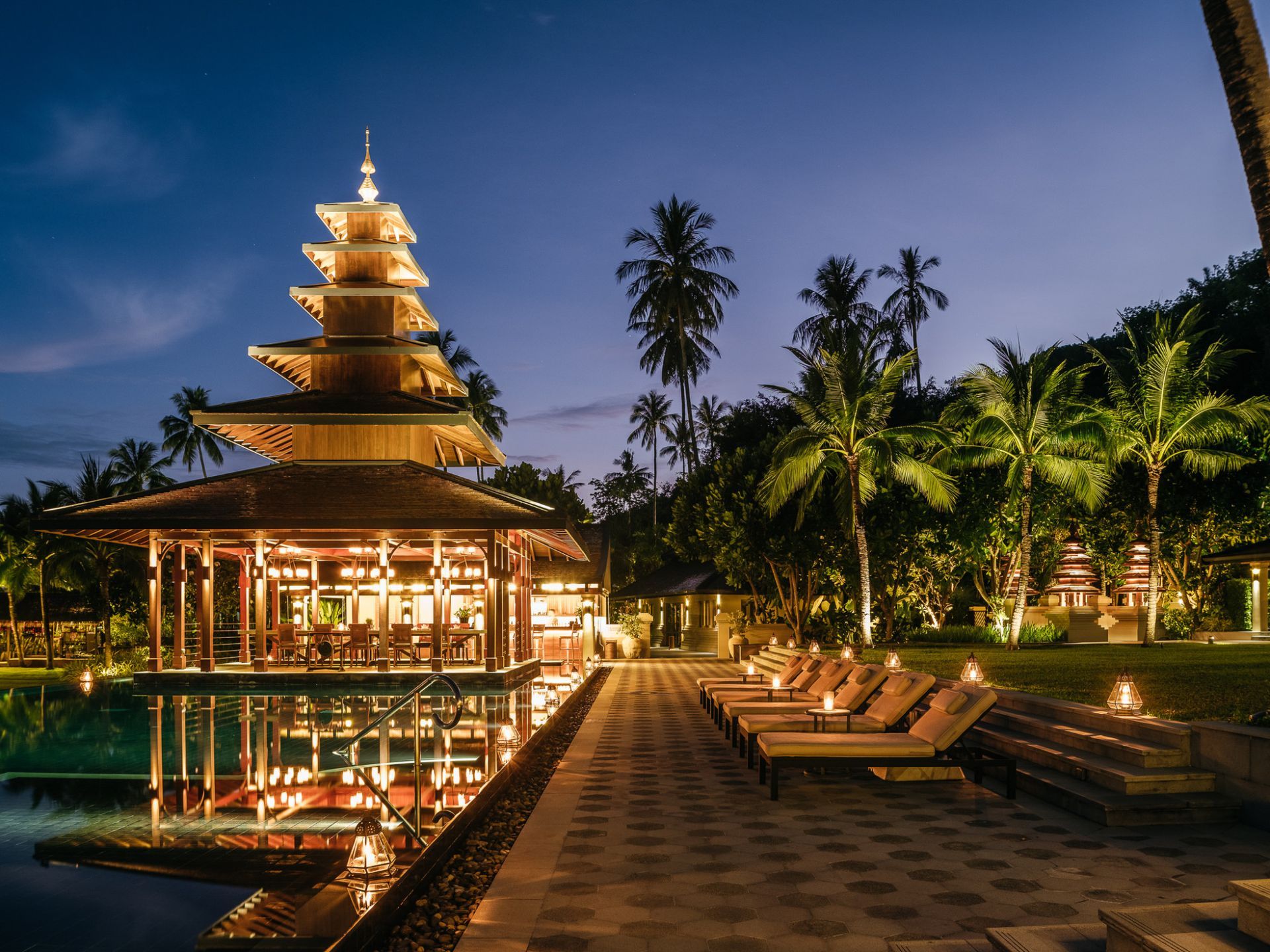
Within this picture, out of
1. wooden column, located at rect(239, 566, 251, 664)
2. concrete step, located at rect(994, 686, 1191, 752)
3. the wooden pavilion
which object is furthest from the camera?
wooden column, located at rect(239, 566, 251, 664)

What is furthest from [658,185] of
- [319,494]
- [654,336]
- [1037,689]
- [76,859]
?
[76,859]

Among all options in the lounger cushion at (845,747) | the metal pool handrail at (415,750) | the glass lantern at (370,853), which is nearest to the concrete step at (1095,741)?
the lounger cushion at (845,747)

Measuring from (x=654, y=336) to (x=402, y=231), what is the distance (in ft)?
Answer: 76.0

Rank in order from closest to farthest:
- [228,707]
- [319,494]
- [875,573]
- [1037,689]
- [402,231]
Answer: [1037,689] → [228,707] → [319,494] → [402,231] → [875,573]

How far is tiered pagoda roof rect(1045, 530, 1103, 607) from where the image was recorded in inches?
1313

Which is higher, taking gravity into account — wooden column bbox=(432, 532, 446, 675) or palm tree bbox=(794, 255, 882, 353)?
palm tree bbox=(794, 255, 882, 353)

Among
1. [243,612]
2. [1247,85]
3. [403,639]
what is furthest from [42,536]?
[1247,85]

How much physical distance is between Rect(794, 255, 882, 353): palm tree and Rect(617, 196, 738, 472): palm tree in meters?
4.10

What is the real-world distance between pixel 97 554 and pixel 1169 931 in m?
39.8

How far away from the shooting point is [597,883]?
548cm

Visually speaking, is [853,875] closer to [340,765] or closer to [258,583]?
[340,765]

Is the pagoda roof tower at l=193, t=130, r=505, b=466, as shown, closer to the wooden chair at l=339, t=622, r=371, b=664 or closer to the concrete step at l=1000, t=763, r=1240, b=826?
the wooden chair at l=339, t=622, r=371, b=664

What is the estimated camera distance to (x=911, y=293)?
169 feet

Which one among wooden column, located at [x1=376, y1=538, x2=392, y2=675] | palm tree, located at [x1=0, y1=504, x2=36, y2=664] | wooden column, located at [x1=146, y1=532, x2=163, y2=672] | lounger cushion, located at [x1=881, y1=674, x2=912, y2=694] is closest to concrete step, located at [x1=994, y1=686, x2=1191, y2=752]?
lounger cushion, located at [x1=881, y1=674, x2=912, y2=694]
